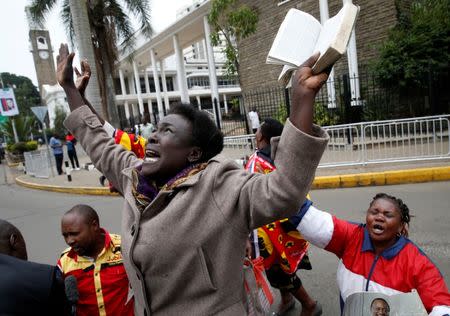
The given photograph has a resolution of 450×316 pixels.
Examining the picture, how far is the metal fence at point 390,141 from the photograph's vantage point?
694cm

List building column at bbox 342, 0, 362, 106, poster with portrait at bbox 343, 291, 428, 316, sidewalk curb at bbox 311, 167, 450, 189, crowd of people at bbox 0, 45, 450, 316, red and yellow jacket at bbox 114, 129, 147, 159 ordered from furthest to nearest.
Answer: building column at bbox 342, 0, 362, 106
sidewalk curb at bbox 311, 167, 450, 189
red and yellow jacket at bbox 114, 129, 147, 159
poster with portrait at bbox 343, 291, 428, 316
crowd of people at bbox 0, 45, 450, 316

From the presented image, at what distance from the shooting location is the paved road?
340 centimetres

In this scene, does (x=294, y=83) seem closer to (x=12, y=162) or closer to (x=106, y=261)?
(x=106, y=261)

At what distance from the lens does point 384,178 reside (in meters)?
6.58

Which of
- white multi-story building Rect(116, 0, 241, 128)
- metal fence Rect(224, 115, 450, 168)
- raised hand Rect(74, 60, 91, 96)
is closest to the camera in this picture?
raised hand Rect(74, 60, 91, 96)

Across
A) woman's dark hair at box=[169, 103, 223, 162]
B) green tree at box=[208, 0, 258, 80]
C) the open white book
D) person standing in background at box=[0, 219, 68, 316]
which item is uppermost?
green tree at box=[208, 0, 258, 80]

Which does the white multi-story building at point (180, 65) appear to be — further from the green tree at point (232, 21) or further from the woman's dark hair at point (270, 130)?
the green tree at point (232, 21)

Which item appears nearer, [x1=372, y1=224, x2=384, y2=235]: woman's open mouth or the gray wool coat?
the gray wool coat

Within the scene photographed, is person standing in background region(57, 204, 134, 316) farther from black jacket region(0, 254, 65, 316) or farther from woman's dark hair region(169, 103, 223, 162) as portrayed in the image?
woman's dark hair region(169, 103, 223, 162)

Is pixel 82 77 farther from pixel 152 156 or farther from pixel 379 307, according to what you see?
pixel 379 307

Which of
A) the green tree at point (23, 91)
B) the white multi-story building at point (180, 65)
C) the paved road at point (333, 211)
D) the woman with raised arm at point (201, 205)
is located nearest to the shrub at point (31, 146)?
the white multi-story building at point (180, 65)

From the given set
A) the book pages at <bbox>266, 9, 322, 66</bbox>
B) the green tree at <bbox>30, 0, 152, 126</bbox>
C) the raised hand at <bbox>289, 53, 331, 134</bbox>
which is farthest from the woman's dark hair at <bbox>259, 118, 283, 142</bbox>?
the green tree at <bbox>30, 0, 152, 126</bbox>

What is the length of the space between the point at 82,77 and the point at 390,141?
6.89 metres

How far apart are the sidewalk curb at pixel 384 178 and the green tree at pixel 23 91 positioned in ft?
194
